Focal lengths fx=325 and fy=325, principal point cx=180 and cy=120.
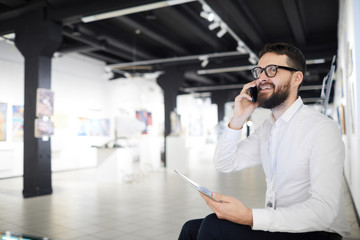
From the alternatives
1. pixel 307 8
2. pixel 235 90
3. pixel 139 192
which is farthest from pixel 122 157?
pixel 235 90

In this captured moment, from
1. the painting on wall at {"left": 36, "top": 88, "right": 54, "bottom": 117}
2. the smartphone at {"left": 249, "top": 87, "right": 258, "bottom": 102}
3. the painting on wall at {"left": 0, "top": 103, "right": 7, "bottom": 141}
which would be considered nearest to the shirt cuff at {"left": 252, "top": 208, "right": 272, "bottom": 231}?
the smartphone at {"left": 249, "top": 87, "right": 258, "bottom": 102}

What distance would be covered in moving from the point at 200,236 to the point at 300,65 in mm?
950

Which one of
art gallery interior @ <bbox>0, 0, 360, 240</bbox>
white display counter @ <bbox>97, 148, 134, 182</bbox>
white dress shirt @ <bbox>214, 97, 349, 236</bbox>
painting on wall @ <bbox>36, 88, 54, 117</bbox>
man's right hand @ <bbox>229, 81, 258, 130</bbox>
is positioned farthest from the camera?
white display counter @ <bbox>97, 148, 134, 182</bbox>

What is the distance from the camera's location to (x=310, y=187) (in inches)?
57.6

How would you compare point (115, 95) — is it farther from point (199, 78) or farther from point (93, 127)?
point (199, 78)

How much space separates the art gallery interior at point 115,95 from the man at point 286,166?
1011 millimetres

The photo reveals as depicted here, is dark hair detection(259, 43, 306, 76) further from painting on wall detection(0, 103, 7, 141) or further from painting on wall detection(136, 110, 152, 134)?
painting on wall detection(136, 110, 152, 134)

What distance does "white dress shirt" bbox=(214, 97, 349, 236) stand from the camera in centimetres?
133

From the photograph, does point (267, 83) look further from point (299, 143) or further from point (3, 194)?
point (3, 194)

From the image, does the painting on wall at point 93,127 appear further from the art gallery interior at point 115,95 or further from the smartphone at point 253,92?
the smartphone at point 253,92

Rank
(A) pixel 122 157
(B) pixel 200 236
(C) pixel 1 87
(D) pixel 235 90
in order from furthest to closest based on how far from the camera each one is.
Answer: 1. (D) pixel 235 90
2. (A) pixel 122 157
3. (C) pixel 1 87
4. (B) pixel 200 236

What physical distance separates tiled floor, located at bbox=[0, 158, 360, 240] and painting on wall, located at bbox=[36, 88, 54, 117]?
1702 mm

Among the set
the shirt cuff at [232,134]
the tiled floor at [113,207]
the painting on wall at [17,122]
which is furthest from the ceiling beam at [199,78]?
the shirt cuff at [232,134]

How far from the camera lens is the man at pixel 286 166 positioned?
1.34m
